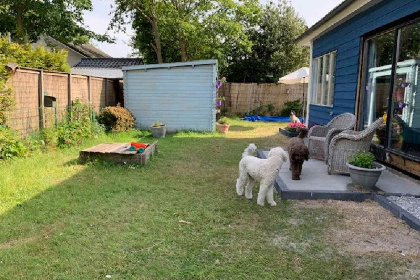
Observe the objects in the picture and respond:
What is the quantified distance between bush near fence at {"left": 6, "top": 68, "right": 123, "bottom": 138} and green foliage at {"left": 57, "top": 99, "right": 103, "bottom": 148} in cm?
16

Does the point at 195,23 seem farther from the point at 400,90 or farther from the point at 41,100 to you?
the point at 400,90

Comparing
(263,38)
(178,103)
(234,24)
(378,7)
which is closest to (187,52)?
(234,24)

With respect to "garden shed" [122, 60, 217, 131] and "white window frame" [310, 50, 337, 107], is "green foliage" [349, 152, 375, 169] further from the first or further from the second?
"garden shed" [122, 60, 217, 131]

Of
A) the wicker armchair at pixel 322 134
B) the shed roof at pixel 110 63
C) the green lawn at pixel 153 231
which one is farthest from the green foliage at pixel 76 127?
the shed roof at pixel 110 63

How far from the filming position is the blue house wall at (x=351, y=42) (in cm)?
476

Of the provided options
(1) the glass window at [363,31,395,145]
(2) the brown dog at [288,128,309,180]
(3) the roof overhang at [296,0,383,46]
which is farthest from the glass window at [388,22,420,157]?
(2) the brown dog at [288,128,309,180]

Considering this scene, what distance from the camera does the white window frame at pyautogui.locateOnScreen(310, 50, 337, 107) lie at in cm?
761

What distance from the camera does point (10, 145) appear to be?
201 inches

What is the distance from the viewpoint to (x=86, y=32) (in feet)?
57.0

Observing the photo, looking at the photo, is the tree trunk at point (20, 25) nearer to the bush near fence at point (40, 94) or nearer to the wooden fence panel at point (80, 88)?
the bush near fence at point (40, 94)

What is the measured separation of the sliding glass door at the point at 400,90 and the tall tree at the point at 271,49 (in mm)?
14289

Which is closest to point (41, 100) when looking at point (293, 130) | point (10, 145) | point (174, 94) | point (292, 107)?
point (10, 145)

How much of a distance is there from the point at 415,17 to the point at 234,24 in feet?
41.5

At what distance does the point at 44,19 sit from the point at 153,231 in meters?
15.8
